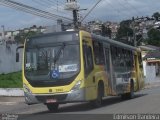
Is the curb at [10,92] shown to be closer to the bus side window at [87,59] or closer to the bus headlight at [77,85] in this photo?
the bus side window at [87,59]

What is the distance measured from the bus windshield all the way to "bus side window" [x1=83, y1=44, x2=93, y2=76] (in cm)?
39

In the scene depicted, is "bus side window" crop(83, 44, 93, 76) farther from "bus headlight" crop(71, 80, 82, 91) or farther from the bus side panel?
"bus headlight" crop(71, 80, 82, 91)

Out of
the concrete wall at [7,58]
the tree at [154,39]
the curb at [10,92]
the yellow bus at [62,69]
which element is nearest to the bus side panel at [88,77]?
the yellow bus at [62,69]

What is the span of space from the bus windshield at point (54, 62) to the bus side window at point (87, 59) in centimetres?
39

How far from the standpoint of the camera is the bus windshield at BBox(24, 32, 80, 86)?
1969 centimetres

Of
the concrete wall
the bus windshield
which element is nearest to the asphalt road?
the bus windshield

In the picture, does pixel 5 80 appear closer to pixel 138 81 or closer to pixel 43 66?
pixel 138 81

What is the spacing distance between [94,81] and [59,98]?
2018 mm

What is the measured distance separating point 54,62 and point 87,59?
4.57 feet

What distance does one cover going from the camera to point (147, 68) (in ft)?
238

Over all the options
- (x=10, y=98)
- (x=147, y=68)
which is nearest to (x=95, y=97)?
(x=10, y=98)

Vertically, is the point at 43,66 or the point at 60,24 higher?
the point at 60,24

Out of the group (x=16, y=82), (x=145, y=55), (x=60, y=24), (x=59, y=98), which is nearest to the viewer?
(x=59, y=98)

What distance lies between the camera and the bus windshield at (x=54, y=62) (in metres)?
19.7
